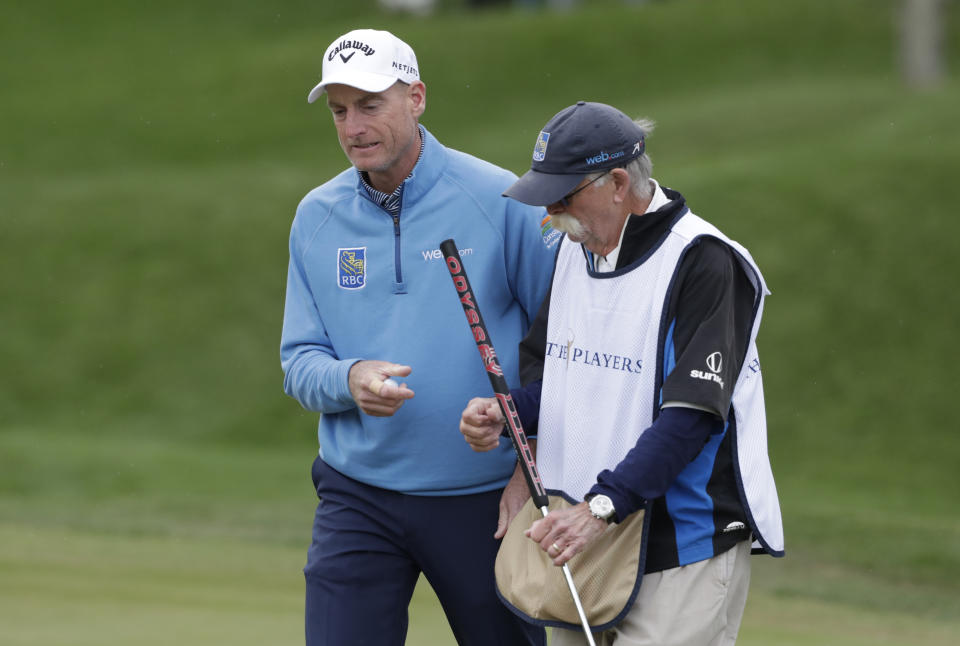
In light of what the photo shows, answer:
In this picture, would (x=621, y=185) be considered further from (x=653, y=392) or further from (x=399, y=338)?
(x=399, y=338)

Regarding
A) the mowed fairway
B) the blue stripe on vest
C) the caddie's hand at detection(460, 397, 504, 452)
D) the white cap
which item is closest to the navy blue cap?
the blue stripe on vest

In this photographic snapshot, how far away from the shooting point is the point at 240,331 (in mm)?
14844

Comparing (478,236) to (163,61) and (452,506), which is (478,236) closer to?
(452,506)

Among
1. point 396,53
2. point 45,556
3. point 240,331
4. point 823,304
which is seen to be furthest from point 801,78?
point 396,53

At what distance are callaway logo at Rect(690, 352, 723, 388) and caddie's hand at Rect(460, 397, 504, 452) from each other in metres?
0.57

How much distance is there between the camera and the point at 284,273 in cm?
1573

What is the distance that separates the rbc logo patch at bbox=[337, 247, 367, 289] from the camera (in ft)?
12.0

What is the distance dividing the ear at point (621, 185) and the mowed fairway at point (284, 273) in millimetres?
2892

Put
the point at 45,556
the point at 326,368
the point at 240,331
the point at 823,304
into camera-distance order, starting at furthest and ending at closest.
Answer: the point at 240,331, the point at 823,304, the point at 45,556, the point at 326,368

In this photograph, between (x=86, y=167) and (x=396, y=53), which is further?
(x=86, y=167)

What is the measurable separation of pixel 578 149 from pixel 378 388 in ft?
2.48

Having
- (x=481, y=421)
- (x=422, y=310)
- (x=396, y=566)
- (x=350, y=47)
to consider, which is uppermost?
(x=350, y=47)

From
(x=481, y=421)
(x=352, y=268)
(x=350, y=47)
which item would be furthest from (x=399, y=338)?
(x=350, y=47)

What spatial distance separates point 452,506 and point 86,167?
1950cm
